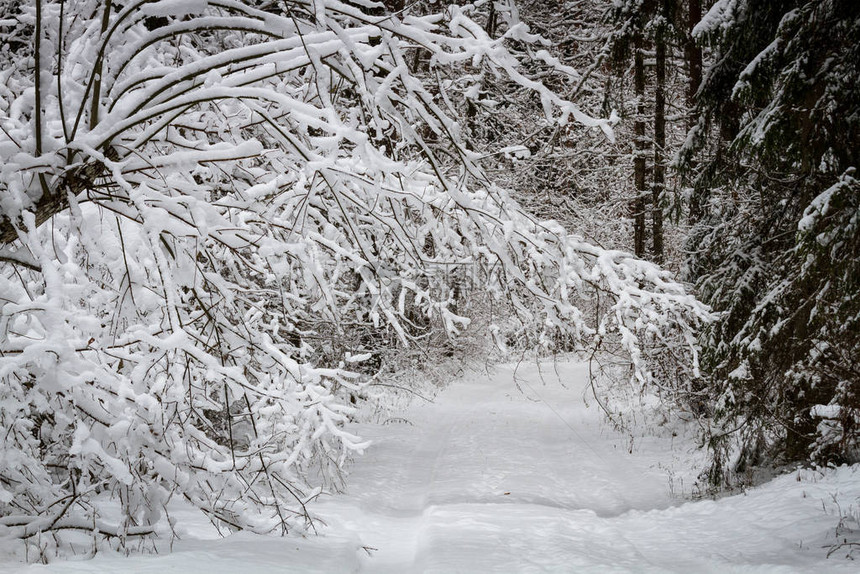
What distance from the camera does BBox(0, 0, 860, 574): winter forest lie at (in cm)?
307

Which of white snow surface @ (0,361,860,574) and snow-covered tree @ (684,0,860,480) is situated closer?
white snow surface @ (0,361,860,574)

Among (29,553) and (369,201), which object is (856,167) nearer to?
(369,201)

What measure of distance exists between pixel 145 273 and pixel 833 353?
6.36m

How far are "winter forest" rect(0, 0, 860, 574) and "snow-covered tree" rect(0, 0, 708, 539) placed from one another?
0.08ft

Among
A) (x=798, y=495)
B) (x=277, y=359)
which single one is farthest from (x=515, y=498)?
(x=277, y=359)

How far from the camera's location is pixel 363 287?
19.1 ft

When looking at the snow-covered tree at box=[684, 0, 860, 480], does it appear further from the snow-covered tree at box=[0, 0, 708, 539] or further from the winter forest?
the snow-covered tree at box=[0, 0, 708, 539]

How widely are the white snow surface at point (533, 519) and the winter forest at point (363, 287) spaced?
0.05m

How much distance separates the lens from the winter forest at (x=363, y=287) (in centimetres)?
307

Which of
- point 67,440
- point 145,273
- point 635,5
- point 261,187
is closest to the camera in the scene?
point 145,273

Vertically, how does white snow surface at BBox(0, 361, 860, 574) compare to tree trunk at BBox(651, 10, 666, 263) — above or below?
below

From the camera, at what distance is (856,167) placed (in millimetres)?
5816

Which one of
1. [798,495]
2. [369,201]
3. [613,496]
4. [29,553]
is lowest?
[613,496]

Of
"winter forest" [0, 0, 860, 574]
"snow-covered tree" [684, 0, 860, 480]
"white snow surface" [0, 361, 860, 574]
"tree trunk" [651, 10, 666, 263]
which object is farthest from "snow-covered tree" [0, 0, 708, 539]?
"tree trunk" [651, 10, 666, 263]
